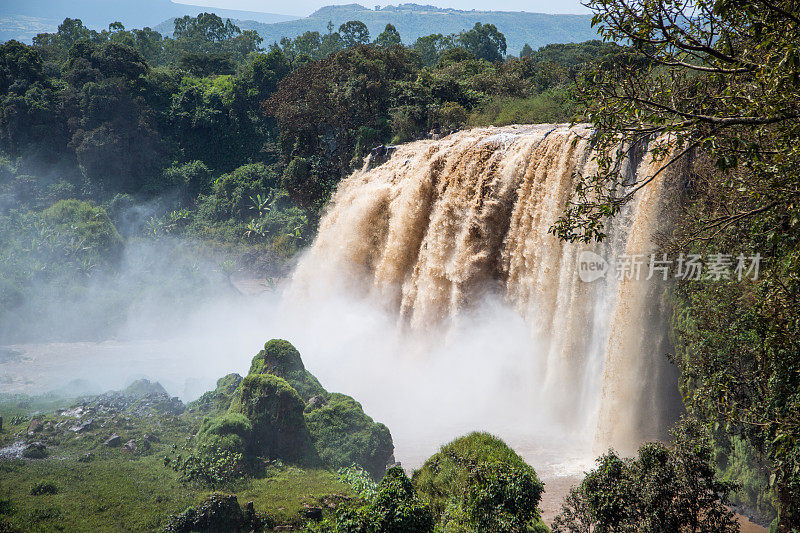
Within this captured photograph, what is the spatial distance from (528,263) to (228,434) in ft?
23.2

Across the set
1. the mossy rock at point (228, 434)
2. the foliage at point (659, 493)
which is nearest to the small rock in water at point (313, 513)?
the mossy rock at point (228, 434)

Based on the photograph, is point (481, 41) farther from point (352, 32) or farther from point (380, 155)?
point (380, 155)

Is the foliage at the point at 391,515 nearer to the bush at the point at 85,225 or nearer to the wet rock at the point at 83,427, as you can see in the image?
the wet rock at the point at 83,427

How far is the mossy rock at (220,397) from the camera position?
15.3m

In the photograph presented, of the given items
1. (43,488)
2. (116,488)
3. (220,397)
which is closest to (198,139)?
A: (220,397)

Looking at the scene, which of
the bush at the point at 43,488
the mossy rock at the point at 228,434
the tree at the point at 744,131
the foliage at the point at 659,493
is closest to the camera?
the tree at the point at 744,131

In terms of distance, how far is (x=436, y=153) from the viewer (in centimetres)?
1750

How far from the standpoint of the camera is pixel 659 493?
594 centimetres

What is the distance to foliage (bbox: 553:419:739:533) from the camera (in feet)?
19.4

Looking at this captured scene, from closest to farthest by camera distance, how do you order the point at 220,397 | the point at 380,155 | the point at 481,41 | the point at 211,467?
the point at 211,467 → the point at 220,397 → the point at 380,155 → the point at 481,41

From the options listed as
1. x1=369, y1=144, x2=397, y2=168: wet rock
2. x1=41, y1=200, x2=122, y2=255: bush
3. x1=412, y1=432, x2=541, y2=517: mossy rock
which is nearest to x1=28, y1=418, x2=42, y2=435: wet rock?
x1=412, y1=432, x2=541, y2=517: mossy rock

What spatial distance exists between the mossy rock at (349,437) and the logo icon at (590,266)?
4.83 metres

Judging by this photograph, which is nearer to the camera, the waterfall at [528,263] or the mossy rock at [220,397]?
the waterfall at [528,263]

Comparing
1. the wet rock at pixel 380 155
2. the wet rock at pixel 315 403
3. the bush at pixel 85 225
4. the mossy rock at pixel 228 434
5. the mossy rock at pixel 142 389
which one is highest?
the wet rock at pixel 380 155
